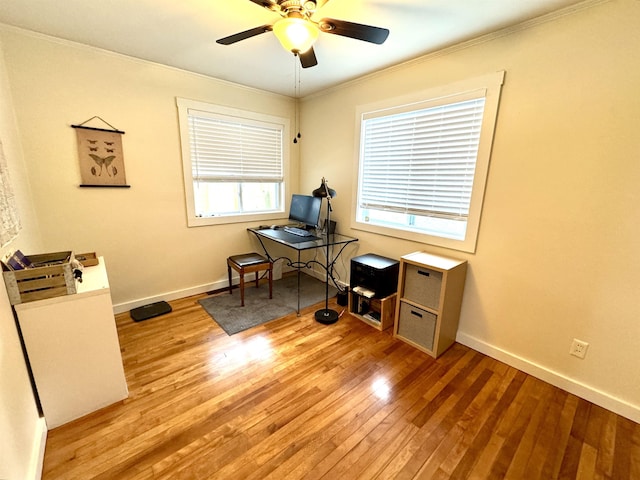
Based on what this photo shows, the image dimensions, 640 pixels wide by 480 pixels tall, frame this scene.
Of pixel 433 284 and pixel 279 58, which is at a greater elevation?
pixel 279 58

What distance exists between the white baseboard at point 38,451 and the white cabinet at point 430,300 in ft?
7.62

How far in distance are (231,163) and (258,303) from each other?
168 centimetres

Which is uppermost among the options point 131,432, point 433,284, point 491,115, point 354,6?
point 354,6

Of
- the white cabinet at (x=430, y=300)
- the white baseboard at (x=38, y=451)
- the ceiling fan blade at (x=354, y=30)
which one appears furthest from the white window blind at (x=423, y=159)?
the white baseboard at (x=38, y=451)

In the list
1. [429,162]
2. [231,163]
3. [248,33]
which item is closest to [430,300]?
[429,162]

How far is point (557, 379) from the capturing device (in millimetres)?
1857

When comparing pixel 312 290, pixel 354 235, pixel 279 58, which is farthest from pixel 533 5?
pixel 312 290

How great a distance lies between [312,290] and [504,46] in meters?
2.84

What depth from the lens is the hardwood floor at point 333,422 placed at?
133 centimetres

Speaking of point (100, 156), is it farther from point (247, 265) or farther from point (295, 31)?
point (295, 31)

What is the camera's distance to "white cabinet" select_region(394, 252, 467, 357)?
2076 mm

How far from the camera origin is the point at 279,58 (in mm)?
2359

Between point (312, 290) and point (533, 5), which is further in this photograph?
point (312, 290)

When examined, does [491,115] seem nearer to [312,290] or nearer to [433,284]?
[433,284]
